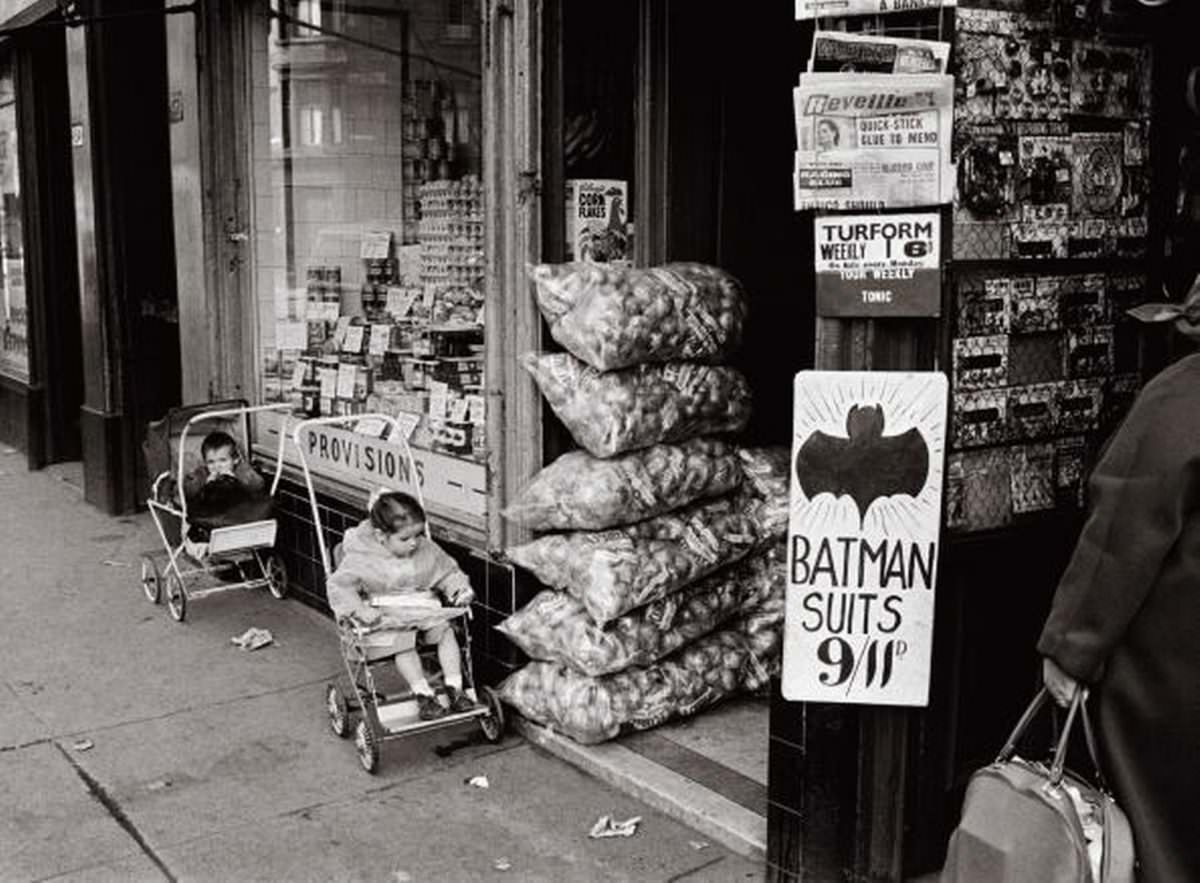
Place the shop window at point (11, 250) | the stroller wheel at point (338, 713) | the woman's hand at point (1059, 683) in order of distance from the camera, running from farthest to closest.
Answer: the shop window at point (11, 250) → the stroller wheel at point (338, 713) → the woman's hand at point (1059, 683)

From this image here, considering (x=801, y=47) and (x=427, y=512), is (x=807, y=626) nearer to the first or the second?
(x=427, y=512)

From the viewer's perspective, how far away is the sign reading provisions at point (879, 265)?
3.88 meters

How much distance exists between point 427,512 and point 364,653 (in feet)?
3.95

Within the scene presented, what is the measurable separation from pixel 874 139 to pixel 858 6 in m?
0.38

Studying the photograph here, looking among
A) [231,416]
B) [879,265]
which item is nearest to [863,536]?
[879,265]

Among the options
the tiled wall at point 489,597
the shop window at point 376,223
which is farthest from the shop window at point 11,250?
the tiled wall at point 489,597

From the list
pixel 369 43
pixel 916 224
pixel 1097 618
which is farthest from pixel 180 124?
pixel 1097 618

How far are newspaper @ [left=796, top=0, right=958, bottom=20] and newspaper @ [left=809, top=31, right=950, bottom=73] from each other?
63 mm

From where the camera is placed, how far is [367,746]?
205 inches

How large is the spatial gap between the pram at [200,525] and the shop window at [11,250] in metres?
4.82

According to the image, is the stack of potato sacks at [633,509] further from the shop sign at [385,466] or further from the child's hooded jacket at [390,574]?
the shop sign at [385,466]

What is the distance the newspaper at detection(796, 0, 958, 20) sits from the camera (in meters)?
3.77

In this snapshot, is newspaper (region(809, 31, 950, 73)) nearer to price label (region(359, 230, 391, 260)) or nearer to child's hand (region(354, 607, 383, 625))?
child's hand (region(354, 607, 383, 625))

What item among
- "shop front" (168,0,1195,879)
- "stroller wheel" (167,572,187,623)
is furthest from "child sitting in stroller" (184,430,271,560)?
"shop front" (168,0,1195,879)
